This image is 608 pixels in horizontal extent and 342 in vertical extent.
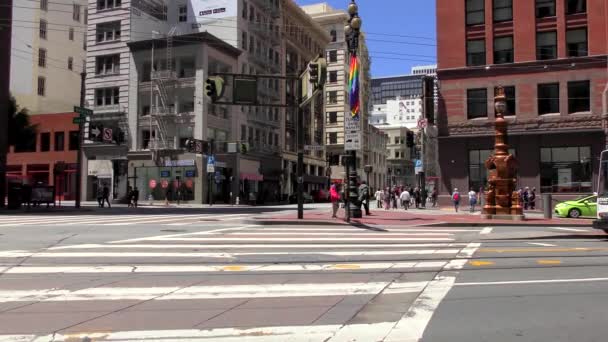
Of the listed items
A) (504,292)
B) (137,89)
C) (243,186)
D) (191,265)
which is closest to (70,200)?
(137,89)

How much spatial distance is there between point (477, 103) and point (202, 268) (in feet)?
109

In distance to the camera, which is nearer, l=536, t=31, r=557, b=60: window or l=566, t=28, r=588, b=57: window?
l=566, t=28, r=588, b=57: window

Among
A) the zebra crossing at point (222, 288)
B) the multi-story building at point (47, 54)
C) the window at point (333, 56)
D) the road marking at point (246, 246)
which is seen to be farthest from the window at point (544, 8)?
the window at point (333, 56)

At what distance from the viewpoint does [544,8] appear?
3800 centimetres

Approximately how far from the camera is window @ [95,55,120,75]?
173 ft

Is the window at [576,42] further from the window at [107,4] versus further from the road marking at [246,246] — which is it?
the window at [107,4]

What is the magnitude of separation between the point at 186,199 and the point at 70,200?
13.1 m

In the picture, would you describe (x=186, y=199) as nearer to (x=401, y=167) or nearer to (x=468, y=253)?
(x=468, y=253)

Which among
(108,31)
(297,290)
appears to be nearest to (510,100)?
(297,290)

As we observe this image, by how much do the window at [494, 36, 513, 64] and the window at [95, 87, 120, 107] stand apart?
33755 mm

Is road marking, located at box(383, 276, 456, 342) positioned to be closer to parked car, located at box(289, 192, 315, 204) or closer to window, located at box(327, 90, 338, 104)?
parked car, located at box(289, 192, 315, 204)

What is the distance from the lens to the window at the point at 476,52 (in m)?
39.3

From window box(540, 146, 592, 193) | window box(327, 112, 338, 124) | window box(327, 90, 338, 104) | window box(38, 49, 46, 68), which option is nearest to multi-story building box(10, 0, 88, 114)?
window box(38, 49, 46, 68)

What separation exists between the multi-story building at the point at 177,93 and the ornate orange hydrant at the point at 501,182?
25652mm
